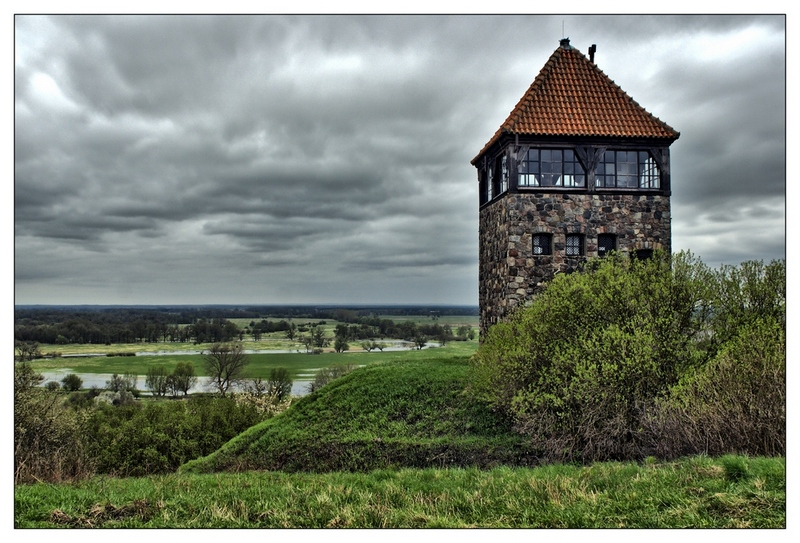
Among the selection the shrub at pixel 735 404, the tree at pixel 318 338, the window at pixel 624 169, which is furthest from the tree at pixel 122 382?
the shrub at pixel 735 404

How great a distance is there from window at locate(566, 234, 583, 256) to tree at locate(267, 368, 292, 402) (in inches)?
1568

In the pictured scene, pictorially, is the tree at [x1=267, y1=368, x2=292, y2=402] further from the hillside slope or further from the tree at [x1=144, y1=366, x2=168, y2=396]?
the hillside slope

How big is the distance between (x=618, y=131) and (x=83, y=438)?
2986 centimetres

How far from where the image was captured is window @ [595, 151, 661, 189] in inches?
796

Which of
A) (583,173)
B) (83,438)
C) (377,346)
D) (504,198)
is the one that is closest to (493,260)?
(504,198)

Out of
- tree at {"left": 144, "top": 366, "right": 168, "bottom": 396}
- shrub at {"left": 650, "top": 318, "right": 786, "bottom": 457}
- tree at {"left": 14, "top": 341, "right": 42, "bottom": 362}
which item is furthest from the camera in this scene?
tree at {"left": 144, "top": 366, "right": 168, "bottom": 396}

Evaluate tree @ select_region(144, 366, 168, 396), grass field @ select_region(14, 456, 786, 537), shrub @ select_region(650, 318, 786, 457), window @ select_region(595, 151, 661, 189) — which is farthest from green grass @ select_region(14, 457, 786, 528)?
tree @ select_region(144, 366, 168, 396)

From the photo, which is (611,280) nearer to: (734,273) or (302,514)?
(734,273)

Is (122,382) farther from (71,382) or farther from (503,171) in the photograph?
(503,171)

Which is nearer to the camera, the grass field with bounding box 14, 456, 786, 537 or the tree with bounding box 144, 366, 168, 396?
the grass field with bounding box 14, 456, 786, 537

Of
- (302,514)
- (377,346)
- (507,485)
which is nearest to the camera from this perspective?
(302,514)

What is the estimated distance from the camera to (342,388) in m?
20.0

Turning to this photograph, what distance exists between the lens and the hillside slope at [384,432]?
14.2m

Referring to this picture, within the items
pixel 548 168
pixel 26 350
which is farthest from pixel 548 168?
pixel 26 350
